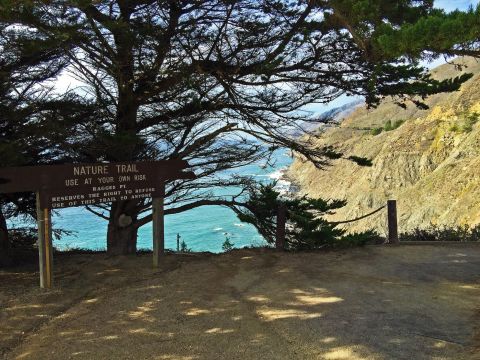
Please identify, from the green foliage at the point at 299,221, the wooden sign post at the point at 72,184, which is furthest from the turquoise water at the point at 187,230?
the wooden sign post at the point at 72,184

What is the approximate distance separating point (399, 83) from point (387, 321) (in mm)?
3686

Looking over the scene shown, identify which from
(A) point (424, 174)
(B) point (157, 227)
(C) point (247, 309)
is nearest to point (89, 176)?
(B) point (157, 227)

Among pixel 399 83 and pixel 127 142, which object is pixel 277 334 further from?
pixel 399 83

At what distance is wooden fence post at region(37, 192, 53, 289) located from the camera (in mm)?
5469

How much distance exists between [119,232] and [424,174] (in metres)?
26.7

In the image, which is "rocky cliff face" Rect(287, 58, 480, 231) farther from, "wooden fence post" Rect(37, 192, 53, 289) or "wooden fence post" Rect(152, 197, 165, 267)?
"wooden fence post" Rect(37, 192, 53, 289)

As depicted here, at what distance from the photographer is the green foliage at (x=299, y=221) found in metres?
7.80

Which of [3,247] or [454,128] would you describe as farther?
[454,128]

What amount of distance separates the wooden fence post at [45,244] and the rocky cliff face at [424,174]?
13.7 metres

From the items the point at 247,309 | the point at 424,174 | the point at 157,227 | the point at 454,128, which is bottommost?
the point at 247,309

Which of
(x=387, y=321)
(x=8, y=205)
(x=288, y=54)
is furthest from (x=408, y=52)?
(x=8, y=205)

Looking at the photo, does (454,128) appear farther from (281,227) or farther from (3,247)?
(3,247)

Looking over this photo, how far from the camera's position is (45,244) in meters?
5.54

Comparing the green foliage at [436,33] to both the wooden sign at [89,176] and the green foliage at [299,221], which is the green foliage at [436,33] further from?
the green foliage at [299,221]
